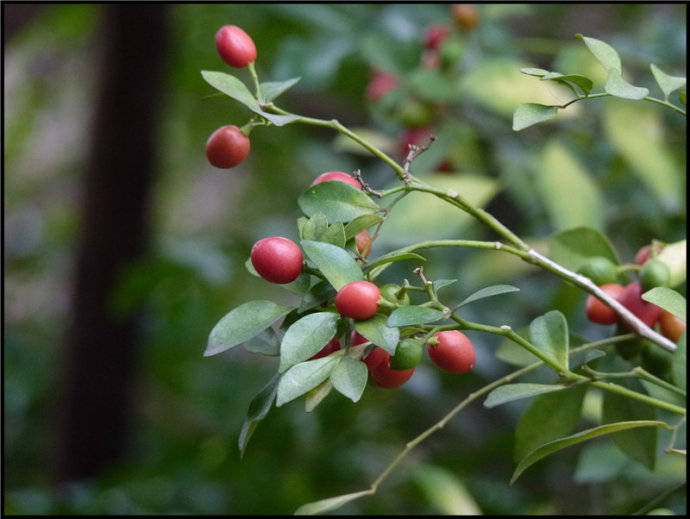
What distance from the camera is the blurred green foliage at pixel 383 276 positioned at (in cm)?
65

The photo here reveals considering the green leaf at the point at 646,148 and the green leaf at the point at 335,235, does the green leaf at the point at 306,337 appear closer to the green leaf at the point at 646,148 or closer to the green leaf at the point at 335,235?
the green leaf at the point at 335,235

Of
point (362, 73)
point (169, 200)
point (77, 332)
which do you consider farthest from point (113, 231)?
point (169, 200)

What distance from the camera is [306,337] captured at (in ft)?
0.84

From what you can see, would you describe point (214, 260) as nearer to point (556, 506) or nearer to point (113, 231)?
point (113, 231)

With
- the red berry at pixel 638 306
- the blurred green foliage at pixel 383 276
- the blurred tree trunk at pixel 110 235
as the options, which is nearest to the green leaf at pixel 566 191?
the blurred green foliage at pixel 383 276

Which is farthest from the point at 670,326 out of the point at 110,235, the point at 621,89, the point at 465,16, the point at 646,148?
the point at 110,235

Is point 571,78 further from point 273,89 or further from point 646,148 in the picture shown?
point 646,148

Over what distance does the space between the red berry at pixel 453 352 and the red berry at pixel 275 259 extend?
0.19 ft

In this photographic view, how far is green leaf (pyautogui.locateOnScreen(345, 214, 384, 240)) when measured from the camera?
285mm

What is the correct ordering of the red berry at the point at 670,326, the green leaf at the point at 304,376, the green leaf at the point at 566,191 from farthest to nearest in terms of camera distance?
the green leaf at the point at 566,191
the red berry at the point at 670,326
the green leaf at the point at 304,376

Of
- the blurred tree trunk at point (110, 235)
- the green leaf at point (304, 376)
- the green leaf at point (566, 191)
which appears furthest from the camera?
the blurred tree trunk at point (110, 235)

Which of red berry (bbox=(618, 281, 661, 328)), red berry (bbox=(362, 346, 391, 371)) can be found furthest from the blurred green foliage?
red berry (bbox=(362, 346, 391, 371))

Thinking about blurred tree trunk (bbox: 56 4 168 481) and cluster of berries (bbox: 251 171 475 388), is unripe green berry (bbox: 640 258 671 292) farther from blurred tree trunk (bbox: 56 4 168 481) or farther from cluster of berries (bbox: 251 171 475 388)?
blurred tree trunk (bbox: 56 4 168 481)

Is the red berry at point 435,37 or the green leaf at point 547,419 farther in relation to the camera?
the red berry at point 435,37
